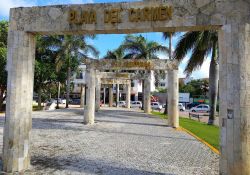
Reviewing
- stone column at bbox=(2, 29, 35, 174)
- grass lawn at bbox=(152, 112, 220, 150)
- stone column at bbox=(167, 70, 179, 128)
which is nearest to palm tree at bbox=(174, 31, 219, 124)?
stone column at bbox=(167, 70, 179, 128)

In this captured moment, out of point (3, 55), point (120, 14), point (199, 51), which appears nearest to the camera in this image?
point (120, 14)

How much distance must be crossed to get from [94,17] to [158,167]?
13.8 ft

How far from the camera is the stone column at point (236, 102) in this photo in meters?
6.60

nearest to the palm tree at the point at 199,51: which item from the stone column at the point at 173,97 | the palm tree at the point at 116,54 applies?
the stone column at the point at 173,97

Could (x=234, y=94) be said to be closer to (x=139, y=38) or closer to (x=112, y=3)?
(x=112, y=3)

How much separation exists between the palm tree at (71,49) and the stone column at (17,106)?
27.3 meters

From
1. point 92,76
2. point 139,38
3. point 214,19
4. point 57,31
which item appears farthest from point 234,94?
point 139,38

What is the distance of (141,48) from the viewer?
124 ft

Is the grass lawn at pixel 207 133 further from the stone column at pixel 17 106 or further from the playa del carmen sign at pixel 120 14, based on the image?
the stone column at pixel 17 106

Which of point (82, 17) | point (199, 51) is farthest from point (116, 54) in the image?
point (82, 17)

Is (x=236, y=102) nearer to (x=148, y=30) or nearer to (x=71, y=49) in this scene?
(x=148, y=30)

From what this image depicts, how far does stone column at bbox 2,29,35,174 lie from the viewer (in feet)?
24.7

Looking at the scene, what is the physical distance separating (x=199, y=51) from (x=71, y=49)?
19.4 m

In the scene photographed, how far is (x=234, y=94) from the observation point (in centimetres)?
669
